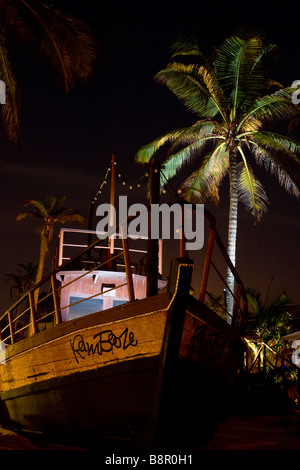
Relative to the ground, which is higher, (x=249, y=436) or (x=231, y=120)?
(x=231, y=120)

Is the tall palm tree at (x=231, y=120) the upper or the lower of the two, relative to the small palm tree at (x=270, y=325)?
upper

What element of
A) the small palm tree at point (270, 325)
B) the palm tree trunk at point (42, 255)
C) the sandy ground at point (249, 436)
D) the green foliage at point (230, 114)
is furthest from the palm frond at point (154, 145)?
the palm tree trunk at point (42, 255)

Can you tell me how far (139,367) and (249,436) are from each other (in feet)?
12.6

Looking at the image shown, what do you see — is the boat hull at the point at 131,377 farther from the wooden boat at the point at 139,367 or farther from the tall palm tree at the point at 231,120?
the tall palm tree at the point at 231,120

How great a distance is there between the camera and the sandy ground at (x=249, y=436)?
7566 mm

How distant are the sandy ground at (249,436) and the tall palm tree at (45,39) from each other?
7044 mm

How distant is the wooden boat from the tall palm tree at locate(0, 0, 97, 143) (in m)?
6.08

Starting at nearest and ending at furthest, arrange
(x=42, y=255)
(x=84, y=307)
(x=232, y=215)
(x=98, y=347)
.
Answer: (x=98, y=347) < (x=84, y=307) < (x=232, y=215) < (x=42, y=255)

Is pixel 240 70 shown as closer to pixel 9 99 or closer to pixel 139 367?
pixel 9 99

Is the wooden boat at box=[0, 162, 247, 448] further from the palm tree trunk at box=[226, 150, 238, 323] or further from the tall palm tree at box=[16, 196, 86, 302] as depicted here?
the tall palm tree at box=[16, 196, 86, 302]

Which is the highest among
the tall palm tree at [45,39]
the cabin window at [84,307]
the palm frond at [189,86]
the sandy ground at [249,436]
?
the palm frond at [189,86]

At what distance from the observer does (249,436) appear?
8516mm

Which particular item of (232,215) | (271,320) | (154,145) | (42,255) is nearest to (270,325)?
(271,320)
